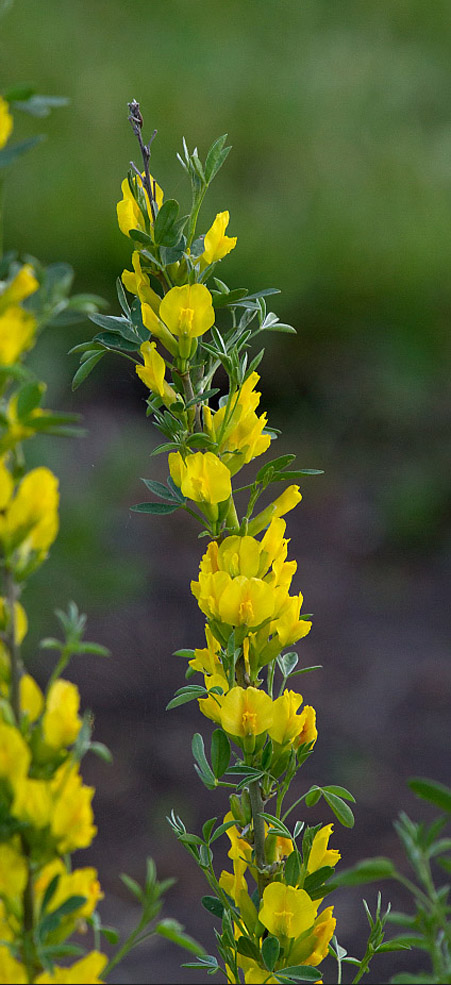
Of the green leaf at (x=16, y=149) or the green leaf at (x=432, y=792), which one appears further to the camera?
the green leaf at (x=432, y=792)

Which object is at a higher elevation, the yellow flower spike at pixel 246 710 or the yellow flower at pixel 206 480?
the yellow flower at pixel 206 480

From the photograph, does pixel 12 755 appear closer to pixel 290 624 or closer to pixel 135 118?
pixel 290 624

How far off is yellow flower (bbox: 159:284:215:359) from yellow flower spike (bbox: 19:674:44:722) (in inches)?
5.9

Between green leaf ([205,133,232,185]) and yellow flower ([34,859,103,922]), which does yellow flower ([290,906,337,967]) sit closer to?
yellow flower ([34,859,103,922])

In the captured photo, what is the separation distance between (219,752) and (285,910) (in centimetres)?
6

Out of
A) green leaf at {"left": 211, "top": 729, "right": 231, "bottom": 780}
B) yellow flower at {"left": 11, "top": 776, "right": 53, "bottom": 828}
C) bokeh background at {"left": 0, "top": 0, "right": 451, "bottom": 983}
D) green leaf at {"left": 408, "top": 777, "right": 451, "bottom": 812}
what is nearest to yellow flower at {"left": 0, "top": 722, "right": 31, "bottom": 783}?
yellow flower at {"left": 11, "top": 776, "right": 53, "bottom": 828}

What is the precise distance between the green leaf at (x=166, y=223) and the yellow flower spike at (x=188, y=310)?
0.06 ft

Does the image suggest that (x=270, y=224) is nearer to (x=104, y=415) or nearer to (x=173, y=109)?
(x=173, y=109)

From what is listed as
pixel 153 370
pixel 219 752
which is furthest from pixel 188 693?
pixel 153 370

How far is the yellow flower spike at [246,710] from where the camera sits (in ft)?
1.29

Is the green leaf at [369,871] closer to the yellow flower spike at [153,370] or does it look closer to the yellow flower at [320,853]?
the yellow flower at [320,853]

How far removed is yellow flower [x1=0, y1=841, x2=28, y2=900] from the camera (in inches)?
12.8

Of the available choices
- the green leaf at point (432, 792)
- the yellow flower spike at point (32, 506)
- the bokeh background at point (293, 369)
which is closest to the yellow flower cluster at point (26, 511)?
the yellow flower spike at point (32, 506)

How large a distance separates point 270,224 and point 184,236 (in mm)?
2364
